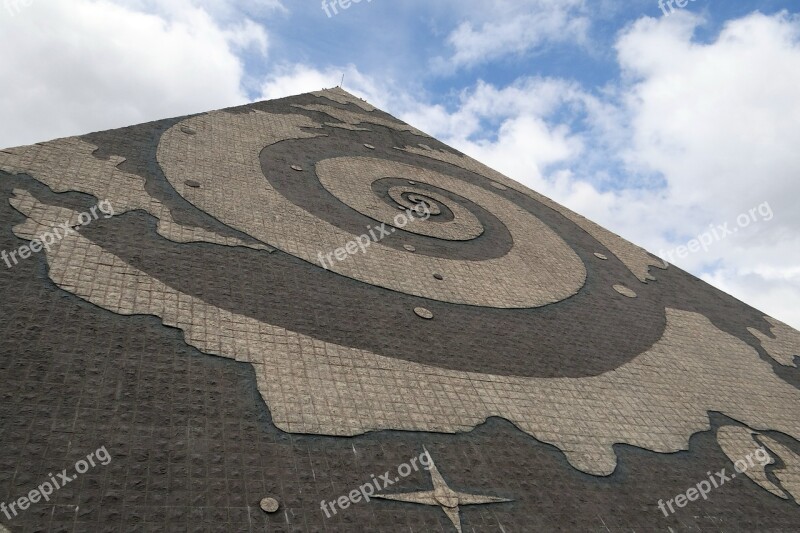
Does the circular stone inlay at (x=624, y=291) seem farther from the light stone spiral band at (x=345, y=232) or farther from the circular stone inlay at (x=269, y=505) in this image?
the circular stone inlay at (x=269, y=505)

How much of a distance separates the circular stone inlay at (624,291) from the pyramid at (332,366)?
32cm

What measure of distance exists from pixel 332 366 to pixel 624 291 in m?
9.99

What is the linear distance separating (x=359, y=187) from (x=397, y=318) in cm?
642

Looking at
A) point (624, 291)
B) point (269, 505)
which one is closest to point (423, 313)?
point (269, 505)

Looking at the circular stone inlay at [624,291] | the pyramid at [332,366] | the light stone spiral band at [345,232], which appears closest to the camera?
the pyramid at [332,366]

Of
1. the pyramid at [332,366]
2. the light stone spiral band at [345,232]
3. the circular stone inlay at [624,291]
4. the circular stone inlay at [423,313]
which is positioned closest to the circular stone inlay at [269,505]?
the pyramid at [332,366]

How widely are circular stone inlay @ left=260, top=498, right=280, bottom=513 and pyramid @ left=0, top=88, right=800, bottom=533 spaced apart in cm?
7

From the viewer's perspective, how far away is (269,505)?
7.00m

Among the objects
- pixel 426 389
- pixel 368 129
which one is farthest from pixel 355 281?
pixel 368 129

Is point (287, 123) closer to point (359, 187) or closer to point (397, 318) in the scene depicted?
point (359, 187)

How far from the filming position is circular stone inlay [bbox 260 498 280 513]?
22.7ft

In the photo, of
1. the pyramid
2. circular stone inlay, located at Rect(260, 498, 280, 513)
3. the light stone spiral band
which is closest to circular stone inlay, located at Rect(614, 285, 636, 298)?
the pyramid

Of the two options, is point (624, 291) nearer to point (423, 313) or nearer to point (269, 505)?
point (423, 313)

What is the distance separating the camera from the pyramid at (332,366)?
723 cm
